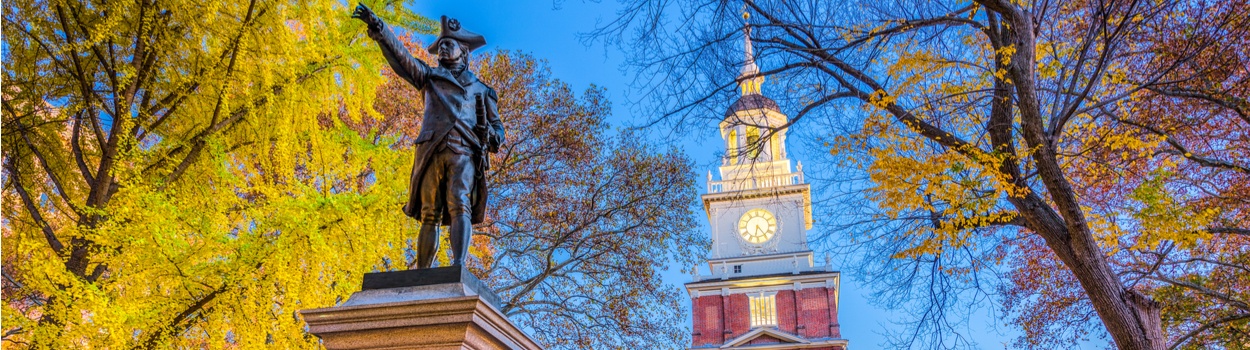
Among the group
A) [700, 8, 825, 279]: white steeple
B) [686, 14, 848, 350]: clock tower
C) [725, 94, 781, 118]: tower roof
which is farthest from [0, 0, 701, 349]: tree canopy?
[700, 8, 825, 279]: white steeple

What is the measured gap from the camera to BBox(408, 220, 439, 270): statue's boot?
557 cm

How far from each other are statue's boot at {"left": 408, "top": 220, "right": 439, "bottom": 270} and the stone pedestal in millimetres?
226

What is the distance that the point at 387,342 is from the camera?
5.05m

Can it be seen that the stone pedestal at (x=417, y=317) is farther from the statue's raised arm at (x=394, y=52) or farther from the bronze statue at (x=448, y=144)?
the statue's raised arm at (x=394, y=52)

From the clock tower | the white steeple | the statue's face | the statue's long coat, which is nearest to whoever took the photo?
the statue's long coat

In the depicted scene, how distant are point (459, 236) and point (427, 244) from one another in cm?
24

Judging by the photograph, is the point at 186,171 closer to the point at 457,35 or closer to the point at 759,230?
the point at 457,35

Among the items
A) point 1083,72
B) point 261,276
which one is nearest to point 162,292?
point 261,276

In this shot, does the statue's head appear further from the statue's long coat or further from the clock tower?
the clock tower

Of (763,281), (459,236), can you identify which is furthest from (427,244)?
(763,281)

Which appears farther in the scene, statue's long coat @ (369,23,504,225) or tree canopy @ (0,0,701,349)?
tree canopy @ (0,0,701,349)

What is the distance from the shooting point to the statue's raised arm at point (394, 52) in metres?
5.24

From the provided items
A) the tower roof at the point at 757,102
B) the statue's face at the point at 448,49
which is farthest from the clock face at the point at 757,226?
the statue's face at the point at 448,49

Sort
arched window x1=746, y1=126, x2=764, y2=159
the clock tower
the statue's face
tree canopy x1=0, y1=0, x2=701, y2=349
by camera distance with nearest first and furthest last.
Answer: the statue's face → tree canopy x1=0, y1=0, x2=701, y2=349 → arched window x1=746, y1=126, x2=764, y2=159 → the clock tower
